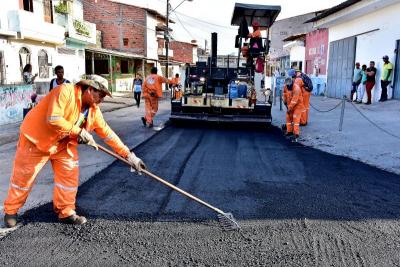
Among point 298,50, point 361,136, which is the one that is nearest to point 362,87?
point 361,136

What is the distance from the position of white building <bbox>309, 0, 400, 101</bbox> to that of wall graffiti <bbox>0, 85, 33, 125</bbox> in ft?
38.9

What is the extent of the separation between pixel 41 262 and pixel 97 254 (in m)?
0.42

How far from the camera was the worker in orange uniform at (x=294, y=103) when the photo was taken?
8.02 meters

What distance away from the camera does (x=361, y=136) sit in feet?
27.1

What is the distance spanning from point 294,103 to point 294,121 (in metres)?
0.41

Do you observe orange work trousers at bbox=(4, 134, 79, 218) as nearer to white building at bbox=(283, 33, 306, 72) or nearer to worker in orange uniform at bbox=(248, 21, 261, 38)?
worker in orange uniform at bbox=(248, 21, 261, 38)

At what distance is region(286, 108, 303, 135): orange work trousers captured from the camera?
810 centimetres

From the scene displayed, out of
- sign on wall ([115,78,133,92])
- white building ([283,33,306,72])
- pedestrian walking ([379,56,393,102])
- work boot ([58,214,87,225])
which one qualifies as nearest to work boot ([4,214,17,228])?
work boot ([58,214,87,225])

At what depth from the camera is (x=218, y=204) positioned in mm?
4148

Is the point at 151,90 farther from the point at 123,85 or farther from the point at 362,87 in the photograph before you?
the point at 123,85

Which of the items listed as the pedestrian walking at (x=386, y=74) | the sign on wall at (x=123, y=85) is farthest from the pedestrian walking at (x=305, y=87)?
the sign on wall at (x=123, y=85)

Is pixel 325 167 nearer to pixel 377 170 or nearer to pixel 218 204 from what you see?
pixel 377 170

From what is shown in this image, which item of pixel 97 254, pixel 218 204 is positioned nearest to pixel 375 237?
pixel 218 204

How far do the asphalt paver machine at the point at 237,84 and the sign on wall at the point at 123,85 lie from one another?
16.6m
